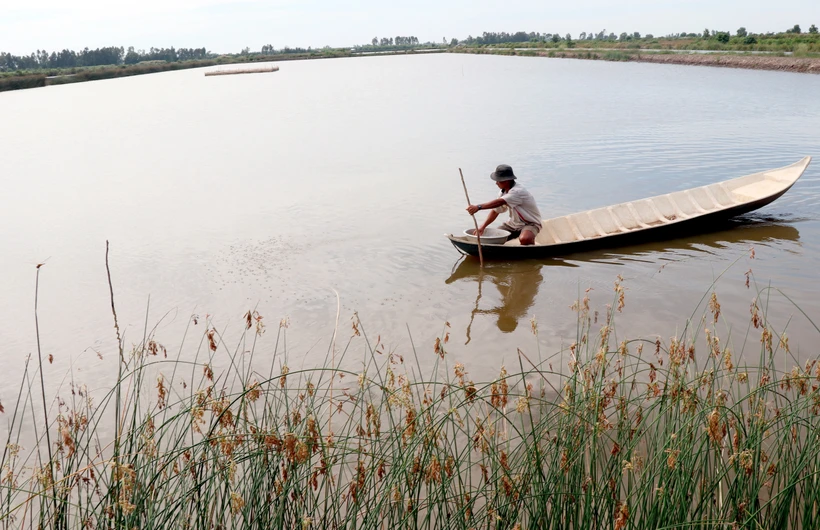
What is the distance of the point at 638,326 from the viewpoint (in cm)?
626

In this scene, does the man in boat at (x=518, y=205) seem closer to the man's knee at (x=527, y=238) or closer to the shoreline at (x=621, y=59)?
the man's knee at (x=527, y=238)

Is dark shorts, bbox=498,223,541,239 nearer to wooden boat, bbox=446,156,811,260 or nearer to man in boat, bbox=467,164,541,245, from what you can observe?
man in boat, bbox=467,164,541,245

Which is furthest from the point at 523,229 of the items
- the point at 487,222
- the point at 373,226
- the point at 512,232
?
the point at 373,226

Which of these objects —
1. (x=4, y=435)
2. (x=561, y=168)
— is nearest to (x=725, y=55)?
(x=561, y=168)

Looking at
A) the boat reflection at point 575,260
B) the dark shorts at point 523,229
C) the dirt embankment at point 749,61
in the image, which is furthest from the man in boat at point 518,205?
the dirt embankment at point 749,61

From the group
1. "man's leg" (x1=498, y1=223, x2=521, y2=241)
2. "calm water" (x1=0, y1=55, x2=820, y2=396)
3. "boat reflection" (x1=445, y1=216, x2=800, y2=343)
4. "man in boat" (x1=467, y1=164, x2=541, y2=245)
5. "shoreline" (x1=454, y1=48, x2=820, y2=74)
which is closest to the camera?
"calm water" (x1=0, y1=55, x2=820, y2=396)

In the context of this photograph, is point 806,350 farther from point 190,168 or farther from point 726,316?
point 190,168

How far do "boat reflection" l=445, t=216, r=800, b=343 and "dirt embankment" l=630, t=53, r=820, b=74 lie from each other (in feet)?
103

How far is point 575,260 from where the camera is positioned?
8320mm

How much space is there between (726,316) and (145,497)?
210 inches

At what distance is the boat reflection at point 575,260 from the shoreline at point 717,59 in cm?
3125

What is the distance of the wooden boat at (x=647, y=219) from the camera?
326 inches

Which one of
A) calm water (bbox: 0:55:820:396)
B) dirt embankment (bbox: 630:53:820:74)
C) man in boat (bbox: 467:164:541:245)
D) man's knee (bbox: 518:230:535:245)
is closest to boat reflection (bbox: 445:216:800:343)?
calm water (bbox: 0:55:820:396)

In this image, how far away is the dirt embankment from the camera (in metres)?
36.2
